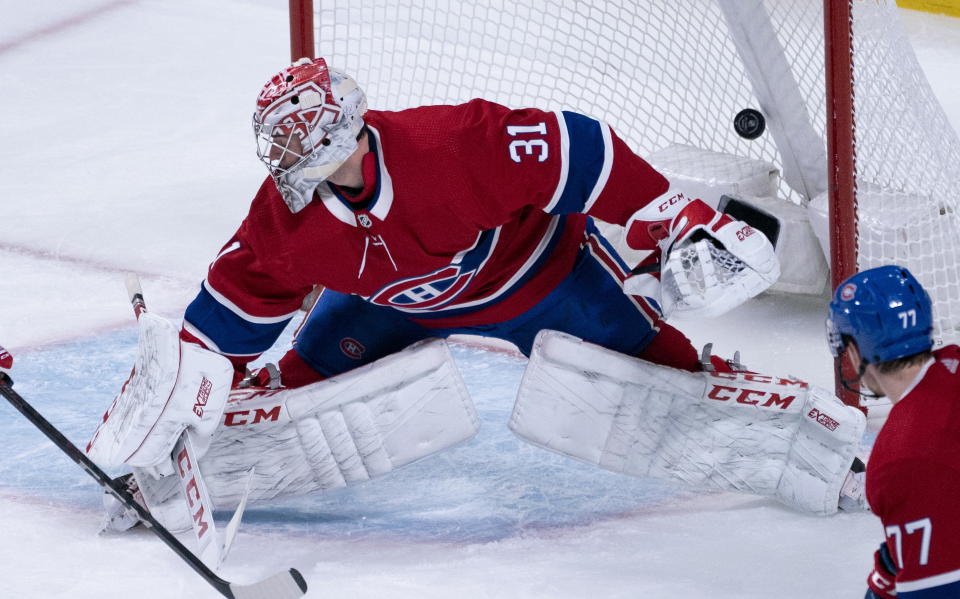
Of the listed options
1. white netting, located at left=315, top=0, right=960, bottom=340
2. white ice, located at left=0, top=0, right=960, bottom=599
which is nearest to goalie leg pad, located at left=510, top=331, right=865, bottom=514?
white ice, located at left=0, top=0, right=960, bottom=599

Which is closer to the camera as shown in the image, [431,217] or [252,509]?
[431,217]

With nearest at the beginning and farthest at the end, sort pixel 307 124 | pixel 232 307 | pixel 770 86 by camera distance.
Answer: pixel 307 124
pixel 232 307
pixel 770 86

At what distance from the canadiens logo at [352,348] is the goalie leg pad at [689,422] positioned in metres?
0.32

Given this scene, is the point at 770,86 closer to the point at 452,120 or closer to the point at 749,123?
the point at 749,123

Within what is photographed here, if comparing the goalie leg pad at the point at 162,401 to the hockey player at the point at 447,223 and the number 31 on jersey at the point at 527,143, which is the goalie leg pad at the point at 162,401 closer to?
the hockey player at the point at 447,223

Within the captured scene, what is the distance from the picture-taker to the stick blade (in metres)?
2.01

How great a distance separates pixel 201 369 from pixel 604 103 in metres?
1.91

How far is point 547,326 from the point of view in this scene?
2.39 metres

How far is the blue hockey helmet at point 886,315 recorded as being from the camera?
1427mm

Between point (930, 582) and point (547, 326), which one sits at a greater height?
point (930, 582)

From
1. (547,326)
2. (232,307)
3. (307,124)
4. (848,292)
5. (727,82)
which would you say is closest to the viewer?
(848,292)

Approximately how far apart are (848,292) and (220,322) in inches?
45.8

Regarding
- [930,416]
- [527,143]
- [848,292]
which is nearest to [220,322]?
[527,143]

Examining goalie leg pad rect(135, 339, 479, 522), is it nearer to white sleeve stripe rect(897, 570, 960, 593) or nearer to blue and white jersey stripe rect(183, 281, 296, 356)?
blue and white jersey stripe rect(183, 281, 296, 356)
